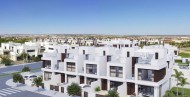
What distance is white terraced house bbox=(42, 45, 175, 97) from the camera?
29.6 metres

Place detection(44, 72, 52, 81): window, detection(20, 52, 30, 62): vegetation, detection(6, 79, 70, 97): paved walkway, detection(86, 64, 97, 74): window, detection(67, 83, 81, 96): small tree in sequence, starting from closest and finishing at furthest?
detection(67, 83, 81, 96): small tree
detection(6, 79, 70, 97): paved walkway
detection(86, 64, 97, 74): window
detection(44, 72, 52, 81): window
detection(20, 52, 30, 62): vegetation

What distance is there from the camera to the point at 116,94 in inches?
1081

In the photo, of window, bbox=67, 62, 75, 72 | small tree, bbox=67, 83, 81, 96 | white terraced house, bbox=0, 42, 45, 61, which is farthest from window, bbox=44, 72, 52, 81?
white terraced house, bbox=0, 42, 45, 61

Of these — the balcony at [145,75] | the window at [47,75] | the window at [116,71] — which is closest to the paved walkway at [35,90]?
the window at [47,75]

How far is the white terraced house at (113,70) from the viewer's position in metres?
29.6

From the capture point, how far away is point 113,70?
32375mm

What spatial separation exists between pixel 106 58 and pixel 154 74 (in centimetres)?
899

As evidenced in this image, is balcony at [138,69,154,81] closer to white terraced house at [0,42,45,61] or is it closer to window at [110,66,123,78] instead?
window at [110,66,123,78]

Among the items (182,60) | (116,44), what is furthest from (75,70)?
(182,60)

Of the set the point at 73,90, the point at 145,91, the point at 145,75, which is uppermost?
the point at 145,75

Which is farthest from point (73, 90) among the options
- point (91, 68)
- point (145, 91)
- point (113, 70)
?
point (145, 91)

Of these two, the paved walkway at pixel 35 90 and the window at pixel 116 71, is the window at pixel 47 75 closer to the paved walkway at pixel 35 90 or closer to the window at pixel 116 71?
the paved walkway at pixel 35 90

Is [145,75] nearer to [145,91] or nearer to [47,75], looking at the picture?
[145,91]

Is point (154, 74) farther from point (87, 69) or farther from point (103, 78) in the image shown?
point (87, 69)
